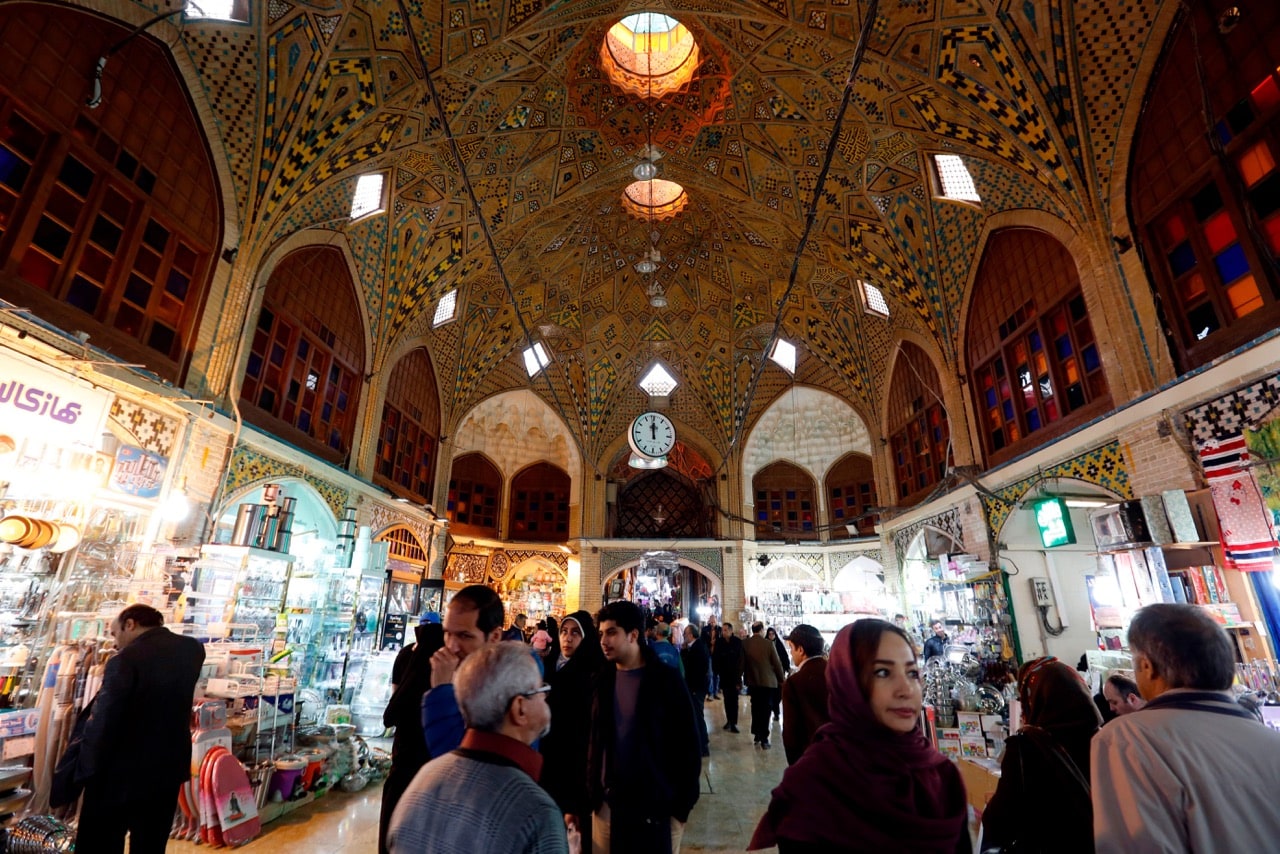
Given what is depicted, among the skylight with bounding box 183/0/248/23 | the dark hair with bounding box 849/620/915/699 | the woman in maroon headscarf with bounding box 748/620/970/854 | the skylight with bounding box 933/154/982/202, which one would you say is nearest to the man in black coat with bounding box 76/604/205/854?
the woman in maroon headscarf with bounding box 748/620/970/854

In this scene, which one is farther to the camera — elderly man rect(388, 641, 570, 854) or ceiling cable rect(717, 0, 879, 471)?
ceiling cable rect(717, 0, 879, 471)

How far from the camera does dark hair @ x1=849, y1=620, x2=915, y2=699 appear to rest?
1444 millimetres

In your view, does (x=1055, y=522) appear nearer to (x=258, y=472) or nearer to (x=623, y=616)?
(x=623, y=616)

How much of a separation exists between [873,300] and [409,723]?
1215 cm

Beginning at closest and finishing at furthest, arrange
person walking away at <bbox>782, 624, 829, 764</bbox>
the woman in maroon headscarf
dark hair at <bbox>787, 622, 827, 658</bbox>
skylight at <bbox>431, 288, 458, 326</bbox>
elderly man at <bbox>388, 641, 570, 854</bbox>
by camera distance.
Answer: elderly man at <bbox>388, 641, 570, 854</bbox>, the woman in maroon headscarf, person walking away at <bbox>782, 624, 829, 764</bbox>, dark hair at <bbox>787, 622, 827, 658</bbox>, skylight at <bbox>431, 288, 458, 326</bbox>

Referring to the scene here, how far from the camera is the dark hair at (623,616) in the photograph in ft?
8.80

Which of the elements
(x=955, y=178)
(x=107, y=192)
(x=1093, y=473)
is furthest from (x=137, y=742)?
(x=955, y=178)

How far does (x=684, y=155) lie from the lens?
1191cm

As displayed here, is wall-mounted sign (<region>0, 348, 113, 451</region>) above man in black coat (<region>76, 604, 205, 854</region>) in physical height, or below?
above

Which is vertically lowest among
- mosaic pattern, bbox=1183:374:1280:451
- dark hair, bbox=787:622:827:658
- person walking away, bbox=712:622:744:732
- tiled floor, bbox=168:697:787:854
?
tiled floor, bbox=168:697:787:854

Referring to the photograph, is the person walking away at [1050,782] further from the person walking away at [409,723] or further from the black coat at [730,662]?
the black coat at [730,662]

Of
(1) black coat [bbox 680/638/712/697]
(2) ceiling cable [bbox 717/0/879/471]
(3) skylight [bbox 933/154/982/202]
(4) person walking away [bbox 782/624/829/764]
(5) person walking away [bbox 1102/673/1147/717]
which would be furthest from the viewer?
(3) skylight [bbox 933/154/982/202]

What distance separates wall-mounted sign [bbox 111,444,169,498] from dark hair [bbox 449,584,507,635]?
5.04m

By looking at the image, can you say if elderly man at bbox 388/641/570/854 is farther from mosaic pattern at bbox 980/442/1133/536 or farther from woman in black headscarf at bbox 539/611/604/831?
mosaic pattern at bbox 980/442/1133/536
